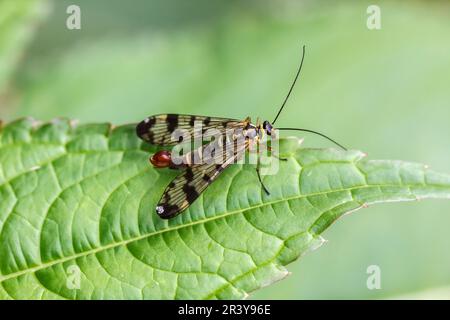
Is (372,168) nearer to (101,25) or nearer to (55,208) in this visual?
(55,208)

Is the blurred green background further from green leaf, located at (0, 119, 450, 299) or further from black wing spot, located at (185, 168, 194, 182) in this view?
green leaf, located at (0, 119, 450, 299)

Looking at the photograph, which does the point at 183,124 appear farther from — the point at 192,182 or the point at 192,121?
the point at 192,182

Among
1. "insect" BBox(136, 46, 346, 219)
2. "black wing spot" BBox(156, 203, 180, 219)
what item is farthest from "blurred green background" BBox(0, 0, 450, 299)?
"black wing spot" BBox(156, 203, 180, 219)

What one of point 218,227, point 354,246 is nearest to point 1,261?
point 218,227

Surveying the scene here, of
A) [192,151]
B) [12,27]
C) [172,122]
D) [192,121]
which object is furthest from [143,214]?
[12,27]

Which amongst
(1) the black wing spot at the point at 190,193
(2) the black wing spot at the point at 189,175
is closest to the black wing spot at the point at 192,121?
(2) the black wing spot at the point at 189,175

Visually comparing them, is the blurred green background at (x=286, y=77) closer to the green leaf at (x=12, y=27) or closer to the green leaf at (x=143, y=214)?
the green leaf at (x=12, y=27)
